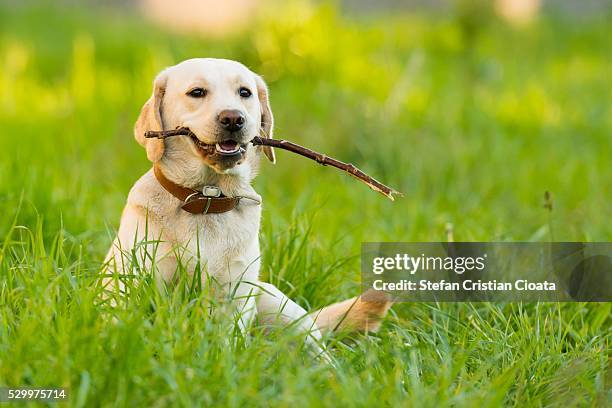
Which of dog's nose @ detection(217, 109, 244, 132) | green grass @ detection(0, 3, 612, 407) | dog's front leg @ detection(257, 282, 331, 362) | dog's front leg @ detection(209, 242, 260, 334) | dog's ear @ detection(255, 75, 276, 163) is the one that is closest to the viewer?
green grass @ detection(0, 3, 612, 407)

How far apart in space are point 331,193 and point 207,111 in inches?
90.8

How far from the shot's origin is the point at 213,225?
3.00m

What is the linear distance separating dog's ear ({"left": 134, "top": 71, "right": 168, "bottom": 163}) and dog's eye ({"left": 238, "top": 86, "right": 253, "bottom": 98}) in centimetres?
24

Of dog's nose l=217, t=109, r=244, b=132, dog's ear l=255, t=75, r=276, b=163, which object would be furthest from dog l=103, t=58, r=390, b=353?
dog's ear l=255, t=75, r=276, b=163

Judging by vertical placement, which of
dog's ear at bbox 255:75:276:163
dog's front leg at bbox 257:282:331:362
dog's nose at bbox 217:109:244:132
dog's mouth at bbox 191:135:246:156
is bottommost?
dog's front leg at bbox 257:282:331:362

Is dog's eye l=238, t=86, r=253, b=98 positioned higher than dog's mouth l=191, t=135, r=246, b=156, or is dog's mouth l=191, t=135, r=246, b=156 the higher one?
dog's eye l=238, t=86, r=253, b=98

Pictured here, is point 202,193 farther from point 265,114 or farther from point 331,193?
point 331,193

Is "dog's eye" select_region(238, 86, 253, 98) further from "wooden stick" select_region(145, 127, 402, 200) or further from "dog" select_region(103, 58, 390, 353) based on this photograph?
"wooden stick" select_region(145, 127, 402, 200)

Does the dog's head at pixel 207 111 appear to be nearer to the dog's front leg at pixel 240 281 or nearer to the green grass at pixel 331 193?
the dog's front leg at pixel 240 281

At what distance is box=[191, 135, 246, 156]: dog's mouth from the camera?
2.90 m

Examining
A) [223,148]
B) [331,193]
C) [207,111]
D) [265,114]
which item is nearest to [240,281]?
[223,148]

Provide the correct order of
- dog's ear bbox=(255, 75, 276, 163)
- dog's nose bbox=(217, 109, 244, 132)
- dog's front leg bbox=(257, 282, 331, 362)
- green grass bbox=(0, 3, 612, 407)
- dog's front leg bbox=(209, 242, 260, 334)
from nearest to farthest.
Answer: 1. green grass bbox=(0, 3, 612, 407)
2. dog's nose bbox=(217, 109, 244, 132)
3. dog's front leg bbox=(209, 242, 260, 334)
4. dog's front leg bbox=(257, 282, 331, 362)
5. dog's ear bbox=(255, 75, 276, 163)

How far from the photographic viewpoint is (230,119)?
2.85m

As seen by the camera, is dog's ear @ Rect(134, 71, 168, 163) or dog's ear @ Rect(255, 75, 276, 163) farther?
dog's ear @ Rect(255, 75, 276, 163)
